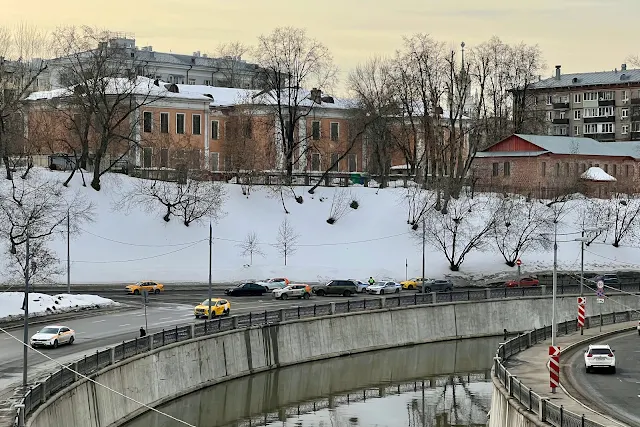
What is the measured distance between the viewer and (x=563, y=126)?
173625mm

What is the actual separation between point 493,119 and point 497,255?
115 feet

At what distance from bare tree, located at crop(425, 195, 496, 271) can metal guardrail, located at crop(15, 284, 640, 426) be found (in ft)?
40.3

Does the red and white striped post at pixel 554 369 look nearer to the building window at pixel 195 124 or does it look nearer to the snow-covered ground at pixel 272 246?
the snow-covered ground at pixel 272 246

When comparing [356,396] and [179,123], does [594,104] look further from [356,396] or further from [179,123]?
[356,396]

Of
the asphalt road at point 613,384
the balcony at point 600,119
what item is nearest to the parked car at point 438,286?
the asphalt road at point 613,384

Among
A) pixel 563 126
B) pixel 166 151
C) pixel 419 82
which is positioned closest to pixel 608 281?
pixel 419 82

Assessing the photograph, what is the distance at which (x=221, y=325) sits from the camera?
203ft

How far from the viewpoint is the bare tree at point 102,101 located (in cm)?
10119

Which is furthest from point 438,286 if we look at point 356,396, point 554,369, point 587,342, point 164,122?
point 554,369

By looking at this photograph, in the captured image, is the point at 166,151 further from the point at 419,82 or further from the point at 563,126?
the point at 563,126

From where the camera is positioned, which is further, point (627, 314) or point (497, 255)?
point (497, 255)

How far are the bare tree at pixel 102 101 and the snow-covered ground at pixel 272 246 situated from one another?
407 centimetres

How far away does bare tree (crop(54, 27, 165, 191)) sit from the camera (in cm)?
10119

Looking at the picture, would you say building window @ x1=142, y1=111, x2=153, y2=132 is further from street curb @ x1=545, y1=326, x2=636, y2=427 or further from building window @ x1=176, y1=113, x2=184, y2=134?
street curb @ x1=545, y1=326, x2=636, y2=427
